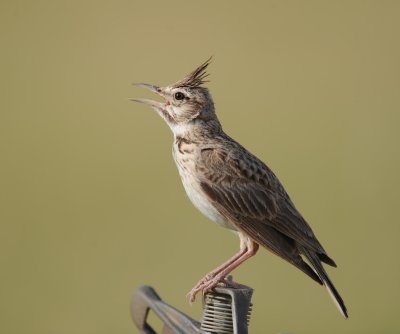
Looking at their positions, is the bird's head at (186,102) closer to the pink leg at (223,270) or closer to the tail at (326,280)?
the pink leg at (223,270)

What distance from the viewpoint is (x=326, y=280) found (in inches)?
184

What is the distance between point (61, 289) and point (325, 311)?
2.40 meters

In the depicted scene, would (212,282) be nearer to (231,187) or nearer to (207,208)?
(207,208)

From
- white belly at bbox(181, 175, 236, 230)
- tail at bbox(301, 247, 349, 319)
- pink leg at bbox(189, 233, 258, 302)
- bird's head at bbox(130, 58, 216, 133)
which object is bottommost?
tail at bbox(301, 247, 349, 319)

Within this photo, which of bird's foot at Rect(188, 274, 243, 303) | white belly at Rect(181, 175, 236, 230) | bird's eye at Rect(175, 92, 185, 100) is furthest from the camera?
bird's eye at Rect(175, 92, 185, 100)

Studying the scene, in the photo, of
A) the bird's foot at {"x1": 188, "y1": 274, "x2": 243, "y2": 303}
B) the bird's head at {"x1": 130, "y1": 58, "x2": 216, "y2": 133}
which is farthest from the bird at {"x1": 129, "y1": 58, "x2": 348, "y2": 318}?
the bird's foot at {"x1": 188, "y1": 274, "x2": 243, "y2": 303}

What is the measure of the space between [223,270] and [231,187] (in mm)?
889

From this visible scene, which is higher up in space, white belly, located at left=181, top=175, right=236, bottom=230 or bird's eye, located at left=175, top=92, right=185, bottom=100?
bird's eye, located at left=175, top=92, right=185, bottom=100

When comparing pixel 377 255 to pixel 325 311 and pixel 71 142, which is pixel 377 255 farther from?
pixel 71 142

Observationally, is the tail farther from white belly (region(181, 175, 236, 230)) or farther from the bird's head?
the bird's head

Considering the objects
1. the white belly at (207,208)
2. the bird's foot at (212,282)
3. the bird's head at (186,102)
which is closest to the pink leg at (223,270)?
the bird's foot at (212,282)

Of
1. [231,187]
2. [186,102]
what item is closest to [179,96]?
[186,102]

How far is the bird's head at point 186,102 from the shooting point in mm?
5832

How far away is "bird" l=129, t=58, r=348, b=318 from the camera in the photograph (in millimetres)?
5086
